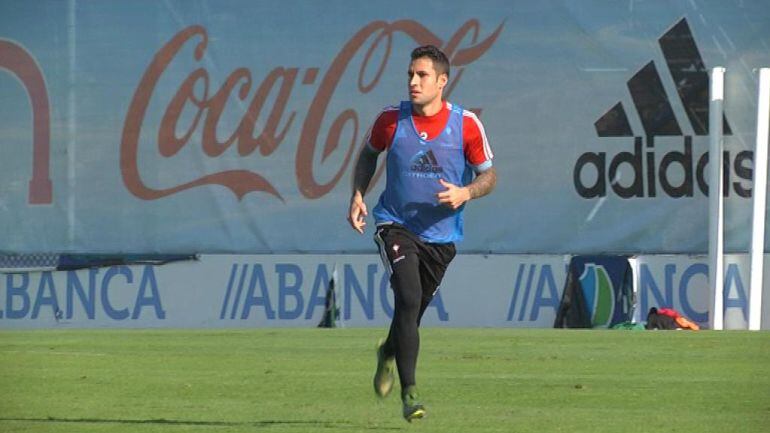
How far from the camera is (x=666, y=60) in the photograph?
66.9ft

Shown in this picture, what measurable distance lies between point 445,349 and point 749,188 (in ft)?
20.3

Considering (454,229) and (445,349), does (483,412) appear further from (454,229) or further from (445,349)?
(445,349)

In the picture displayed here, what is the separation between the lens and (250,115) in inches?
836

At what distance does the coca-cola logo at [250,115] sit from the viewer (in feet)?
69.1

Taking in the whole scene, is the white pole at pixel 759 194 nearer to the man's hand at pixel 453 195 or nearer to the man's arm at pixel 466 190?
the man's arm at pixel 466 190

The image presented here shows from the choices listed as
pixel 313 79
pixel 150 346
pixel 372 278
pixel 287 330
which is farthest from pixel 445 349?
pixel 313 79

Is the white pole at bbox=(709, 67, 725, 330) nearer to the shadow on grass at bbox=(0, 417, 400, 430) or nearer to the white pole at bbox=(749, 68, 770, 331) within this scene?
the white pole at bbox=(749, 68, 770, 331)

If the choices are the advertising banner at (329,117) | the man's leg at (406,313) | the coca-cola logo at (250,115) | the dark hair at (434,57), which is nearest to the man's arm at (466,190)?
the man's leg at (406,313)

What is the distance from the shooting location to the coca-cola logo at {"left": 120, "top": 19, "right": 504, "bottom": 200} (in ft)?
69.1

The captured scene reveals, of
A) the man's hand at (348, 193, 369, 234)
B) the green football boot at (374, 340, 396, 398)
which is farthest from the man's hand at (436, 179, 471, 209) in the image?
the green football boot at (374, 340, 396, 398)

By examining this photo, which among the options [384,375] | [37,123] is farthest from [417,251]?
[37,123]

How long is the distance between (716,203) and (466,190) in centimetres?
1063

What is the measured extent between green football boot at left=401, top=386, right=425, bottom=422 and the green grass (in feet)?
0.50

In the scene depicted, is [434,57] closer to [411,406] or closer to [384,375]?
[384,375]
